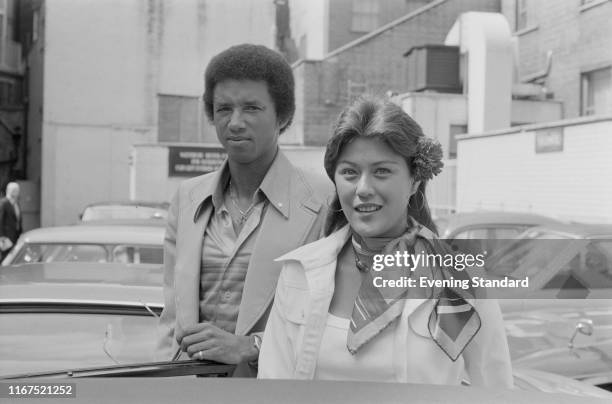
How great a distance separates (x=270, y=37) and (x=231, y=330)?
28.3 inches

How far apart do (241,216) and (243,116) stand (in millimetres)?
215

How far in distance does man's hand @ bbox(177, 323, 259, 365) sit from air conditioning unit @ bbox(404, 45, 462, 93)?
2.57 feet

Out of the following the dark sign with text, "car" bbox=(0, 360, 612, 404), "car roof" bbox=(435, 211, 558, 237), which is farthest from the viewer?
the dark sign with text

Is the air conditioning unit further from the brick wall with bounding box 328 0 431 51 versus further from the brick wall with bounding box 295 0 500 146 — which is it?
the brick wall with bounding box 328 0 431 51

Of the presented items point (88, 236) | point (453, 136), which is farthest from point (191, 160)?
point (453, 136)

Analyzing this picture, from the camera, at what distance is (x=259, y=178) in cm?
159

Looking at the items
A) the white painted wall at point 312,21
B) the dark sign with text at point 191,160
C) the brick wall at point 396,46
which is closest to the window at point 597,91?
the brick wall at point 396,46

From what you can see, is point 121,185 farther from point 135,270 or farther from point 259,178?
point 259,178

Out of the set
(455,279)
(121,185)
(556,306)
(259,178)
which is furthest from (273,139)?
(121,185)

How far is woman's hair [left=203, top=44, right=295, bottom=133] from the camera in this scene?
1.47 meters

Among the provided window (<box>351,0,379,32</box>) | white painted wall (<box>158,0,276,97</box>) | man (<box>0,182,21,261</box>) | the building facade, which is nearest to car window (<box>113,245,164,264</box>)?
white painted wall (<box>158,0,276,97</box>)

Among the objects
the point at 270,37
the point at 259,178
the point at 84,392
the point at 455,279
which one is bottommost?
the point at 84,392

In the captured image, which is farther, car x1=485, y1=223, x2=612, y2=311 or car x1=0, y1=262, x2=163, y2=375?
car x1=0, y1=262, x2=163, y2=375

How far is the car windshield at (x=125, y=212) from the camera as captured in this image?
5.85 m
